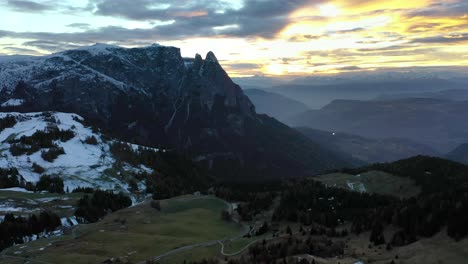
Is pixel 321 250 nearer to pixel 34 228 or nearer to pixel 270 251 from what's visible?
pixel 270 251

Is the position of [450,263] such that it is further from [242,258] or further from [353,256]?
[242,258]

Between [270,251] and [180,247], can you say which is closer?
[270,251]

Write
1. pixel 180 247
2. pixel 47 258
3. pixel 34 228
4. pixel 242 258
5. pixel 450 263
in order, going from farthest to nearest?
pixel 34 228, pixel 180 247, pixel 47 258, pixel 242 258, pixel 450 263

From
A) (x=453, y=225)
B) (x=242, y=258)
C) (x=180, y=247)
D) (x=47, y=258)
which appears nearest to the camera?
(x=453, y=225)

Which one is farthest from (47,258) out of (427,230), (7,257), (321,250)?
(427,230)

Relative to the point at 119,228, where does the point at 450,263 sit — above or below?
above

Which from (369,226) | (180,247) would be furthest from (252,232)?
(369,226)

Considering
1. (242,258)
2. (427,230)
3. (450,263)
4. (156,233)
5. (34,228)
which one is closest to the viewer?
(450,263)

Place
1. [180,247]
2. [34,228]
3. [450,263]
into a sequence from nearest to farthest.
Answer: [450,263] → [180,247] → [34,228]

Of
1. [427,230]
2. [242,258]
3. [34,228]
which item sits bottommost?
[34,228]
